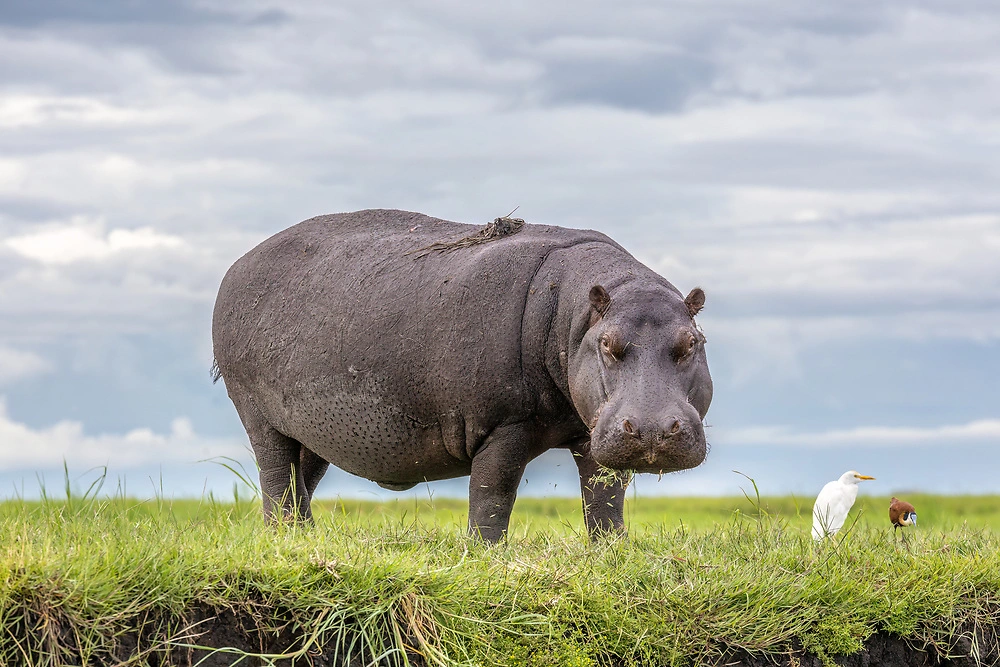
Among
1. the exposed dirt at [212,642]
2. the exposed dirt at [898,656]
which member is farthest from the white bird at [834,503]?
the exposed dirt at [212,642]

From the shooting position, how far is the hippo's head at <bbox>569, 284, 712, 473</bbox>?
589 centimetres

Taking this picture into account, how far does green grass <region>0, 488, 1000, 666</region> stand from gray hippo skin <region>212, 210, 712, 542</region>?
1.77 feet

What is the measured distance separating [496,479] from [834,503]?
8.25 feet

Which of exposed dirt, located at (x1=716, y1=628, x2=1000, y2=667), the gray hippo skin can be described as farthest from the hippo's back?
exposed dirt, located at (x1=716, y1=628, x2=1000, y2=667)

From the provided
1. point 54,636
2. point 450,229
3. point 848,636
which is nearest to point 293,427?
point 450,229

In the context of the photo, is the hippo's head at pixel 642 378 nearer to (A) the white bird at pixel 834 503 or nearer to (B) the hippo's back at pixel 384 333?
(B) the hippo's back at pixel 384 333

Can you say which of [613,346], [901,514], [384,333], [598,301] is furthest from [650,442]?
[901,514]

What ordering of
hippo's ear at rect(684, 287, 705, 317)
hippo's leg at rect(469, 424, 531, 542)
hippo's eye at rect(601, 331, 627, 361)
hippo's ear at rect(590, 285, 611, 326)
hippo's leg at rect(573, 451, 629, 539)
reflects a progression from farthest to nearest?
hippo's leg at rect(573, 451, 629, 539) → hippo's leg at rect(469, 424, 531, 542) → hippo's ear at rect(684, 287, 705, 317) → hippo's ear at rect(590, 285, 611, 326) → hippo's eye at rect(601, 331, 627, 361)

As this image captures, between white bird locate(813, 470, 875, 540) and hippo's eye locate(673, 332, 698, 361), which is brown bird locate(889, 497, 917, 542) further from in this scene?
hippo's eye locate(673, 332, 698, 361)

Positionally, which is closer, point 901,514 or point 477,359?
point 477,359

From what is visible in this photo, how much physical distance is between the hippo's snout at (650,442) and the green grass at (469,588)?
1.99 feet

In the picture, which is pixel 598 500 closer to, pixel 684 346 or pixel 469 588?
pixel 684 346

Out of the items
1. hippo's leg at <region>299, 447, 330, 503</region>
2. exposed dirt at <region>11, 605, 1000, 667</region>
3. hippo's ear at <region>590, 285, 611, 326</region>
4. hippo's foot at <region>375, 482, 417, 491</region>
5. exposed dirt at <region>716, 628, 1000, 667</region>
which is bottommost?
exposed dirt at <region>716, 628, 1000, 667</region>

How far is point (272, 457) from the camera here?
873 centimetres
